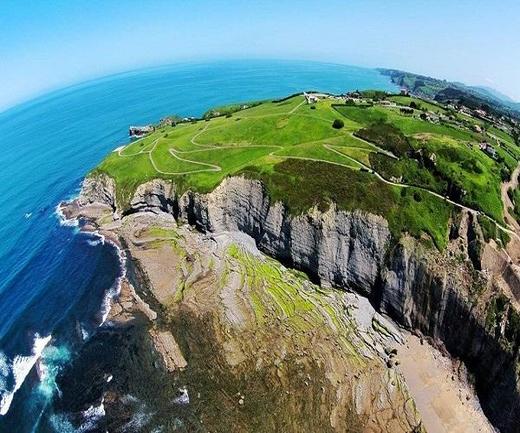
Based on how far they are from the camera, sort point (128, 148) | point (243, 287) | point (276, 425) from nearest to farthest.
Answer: point (276, 425)
point (243, 287)
point (128, 148)

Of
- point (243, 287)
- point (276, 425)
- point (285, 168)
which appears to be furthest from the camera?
point (285, 168)

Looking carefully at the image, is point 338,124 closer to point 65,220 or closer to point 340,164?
point 340,164

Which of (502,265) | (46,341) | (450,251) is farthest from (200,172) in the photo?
(502,265)

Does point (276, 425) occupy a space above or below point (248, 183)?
below

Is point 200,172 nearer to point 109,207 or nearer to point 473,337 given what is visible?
point 109,207

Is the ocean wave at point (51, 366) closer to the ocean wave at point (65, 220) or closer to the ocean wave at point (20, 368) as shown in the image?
the ocean wave at point (20, 368)

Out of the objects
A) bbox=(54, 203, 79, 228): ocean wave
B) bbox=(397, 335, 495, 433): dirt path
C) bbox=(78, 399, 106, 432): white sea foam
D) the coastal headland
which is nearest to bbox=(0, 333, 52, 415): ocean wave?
the coastal headland

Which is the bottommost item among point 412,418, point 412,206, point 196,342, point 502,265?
point 412,418
